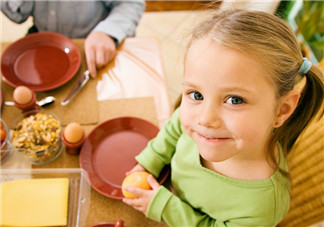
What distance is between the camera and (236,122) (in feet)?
1.93

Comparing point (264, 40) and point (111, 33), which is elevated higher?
point (264, 40)

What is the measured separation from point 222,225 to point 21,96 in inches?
27.9

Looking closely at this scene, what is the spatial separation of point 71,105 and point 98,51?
0.23m

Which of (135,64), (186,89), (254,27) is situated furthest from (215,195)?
(135,64)

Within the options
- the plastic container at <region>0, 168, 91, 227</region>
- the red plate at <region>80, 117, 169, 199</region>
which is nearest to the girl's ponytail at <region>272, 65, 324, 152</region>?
the red plate at <region>80, 117, 169, 199</region>

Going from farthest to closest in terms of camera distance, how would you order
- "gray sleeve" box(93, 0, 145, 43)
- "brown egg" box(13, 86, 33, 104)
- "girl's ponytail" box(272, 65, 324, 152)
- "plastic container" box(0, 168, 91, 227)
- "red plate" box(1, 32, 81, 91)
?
"gray sleeve" box(93, 0, 145, 43), "red plate" box(1, 32, 81, 91), "brown egg" box(13, 86, 33, 104), "plastic container" box(0, 168, 91, 227), "girl's ponytail" box(272, 65, 324, 152)

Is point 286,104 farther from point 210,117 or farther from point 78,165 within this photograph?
point 78,165

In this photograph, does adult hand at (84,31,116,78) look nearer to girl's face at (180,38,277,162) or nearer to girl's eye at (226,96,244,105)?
girl's face at (180,38,277,162)

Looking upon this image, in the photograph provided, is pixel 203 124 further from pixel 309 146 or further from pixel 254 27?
pixel 309 146

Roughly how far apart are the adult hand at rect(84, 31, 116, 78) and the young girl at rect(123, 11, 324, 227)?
0.41 metres

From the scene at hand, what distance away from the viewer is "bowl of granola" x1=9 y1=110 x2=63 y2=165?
32.8 inches

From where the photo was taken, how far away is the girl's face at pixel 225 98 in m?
0.56

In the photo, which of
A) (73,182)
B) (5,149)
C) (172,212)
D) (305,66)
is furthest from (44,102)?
(305,66)

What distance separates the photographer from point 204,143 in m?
0.64
